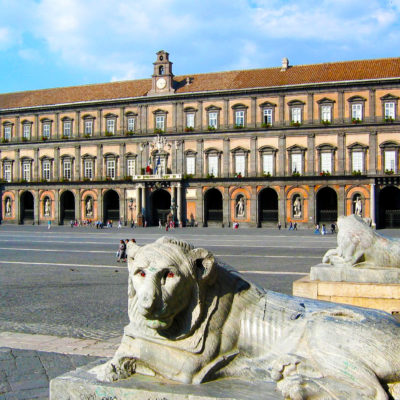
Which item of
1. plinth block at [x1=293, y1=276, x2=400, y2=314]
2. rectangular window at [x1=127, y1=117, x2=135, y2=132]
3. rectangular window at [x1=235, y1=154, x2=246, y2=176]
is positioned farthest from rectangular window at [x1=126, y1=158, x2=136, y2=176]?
plinth block at [x1=293, y1=276, x2=400, y2=314]

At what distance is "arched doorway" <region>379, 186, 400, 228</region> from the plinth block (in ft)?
135

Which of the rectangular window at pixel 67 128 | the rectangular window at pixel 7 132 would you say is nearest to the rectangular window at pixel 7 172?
the rectangular window at pixel 7 132

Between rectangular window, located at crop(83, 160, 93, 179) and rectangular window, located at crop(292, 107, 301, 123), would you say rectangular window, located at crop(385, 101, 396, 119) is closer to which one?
rectangular window, located at crop(292, 107, 301, 123)

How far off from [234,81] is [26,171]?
85.9ft

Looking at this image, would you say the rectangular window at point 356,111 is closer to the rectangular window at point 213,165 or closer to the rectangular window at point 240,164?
the rectangular window at point 240,164

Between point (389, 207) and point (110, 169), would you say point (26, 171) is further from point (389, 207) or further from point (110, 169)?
point (389, 207)

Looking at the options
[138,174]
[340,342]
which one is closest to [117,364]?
[340,342]

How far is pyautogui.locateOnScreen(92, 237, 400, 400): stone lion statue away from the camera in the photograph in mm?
2750

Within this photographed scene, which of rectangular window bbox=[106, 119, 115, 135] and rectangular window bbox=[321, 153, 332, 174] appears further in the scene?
rectangular window bbox=[106, 119, 115, 135]

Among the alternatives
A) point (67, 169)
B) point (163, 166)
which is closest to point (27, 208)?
point (67, 169)

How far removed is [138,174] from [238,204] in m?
11.3

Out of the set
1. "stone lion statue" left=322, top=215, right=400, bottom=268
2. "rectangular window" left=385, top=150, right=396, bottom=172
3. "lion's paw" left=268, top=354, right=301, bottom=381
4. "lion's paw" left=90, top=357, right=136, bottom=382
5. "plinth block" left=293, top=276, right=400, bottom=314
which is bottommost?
"plinth block" left=293, top=276, right=400, bottom=314

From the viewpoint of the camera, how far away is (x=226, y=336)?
3043 millimetres

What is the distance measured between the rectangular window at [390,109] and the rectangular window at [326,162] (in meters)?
6.14
